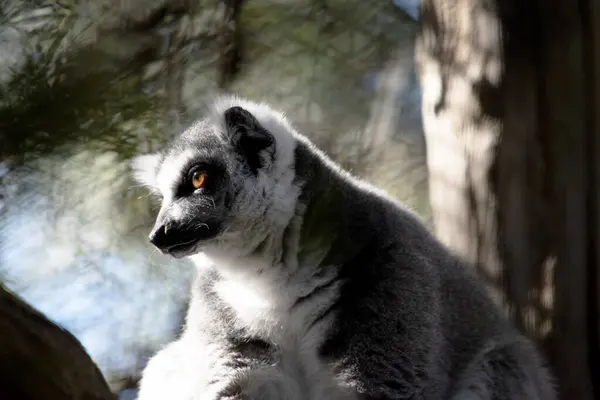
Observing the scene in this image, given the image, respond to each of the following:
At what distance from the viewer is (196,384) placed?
339 centimetres

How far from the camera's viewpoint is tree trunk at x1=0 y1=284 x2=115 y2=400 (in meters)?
2.79

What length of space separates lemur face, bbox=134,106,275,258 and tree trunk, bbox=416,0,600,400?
49.0 inches

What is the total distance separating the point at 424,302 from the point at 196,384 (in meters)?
1.00

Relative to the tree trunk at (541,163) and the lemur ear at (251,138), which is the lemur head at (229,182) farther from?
the tree trunk at (541,163)

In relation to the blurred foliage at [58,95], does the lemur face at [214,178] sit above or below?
below

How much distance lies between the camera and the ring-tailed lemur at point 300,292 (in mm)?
3188

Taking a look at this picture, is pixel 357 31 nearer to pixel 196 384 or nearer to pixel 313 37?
pixel 313 37

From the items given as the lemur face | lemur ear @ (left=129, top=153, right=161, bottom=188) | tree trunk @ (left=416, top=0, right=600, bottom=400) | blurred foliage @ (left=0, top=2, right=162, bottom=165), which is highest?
blurred foliage @ (left=0, top=2, right=162, bottom=165)

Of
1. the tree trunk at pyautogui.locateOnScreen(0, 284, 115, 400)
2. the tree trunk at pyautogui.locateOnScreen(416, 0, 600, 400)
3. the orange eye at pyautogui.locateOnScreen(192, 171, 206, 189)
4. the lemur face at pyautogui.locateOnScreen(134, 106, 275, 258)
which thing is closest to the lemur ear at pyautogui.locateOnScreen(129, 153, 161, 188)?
the lemur face at pyautogui.locateOnScreen(134, 106, 275, 258)

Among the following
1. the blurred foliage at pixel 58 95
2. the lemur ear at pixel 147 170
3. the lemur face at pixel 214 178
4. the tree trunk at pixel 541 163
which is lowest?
the tree trunk at pixel 541 163

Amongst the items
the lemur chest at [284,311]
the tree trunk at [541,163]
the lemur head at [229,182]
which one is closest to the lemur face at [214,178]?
the lemur head at [229,182]

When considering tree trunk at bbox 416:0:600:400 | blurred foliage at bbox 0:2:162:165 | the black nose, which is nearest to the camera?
blurred foliage at bbox 0:2:162:165

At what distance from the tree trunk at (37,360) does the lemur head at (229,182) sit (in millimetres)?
603

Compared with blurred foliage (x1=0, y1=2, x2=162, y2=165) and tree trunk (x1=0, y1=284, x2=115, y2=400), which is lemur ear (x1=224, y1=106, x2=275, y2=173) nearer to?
tree trunk (x1=0, y1=284, x2=115, y2=400)
